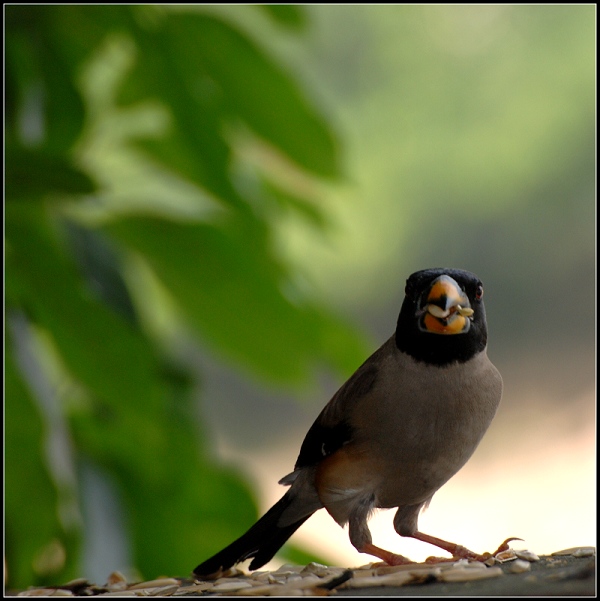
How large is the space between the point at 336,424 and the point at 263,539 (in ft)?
1.42

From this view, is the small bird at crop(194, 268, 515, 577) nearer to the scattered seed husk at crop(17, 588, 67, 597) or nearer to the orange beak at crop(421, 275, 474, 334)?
the orange beak at crop(421, 275, 474, 334)

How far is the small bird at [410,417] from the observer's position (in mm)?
2156

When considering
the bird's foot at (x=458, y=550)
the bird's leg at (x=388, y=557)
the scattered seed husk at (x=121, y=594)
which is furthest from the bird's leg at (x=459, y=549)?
the scattered seed husk at (x=121, y=594)

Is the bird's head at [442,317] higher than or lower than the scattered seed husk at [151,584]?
higher

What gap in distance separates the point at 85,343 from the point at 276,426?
5.97 m

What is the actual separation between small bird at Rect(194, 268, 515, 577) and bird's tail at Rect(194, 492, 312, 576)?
2cm

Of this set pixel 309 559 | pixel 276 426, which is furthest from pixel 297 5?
pixel 276 426

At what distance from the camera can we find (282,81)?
291cm

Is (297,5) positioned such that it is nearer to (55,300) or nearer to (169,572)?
(55,300)

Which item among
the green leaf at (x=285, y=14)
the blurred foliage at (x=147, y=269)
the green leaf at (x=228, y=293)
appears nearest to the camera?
the blurred foliage at (x=147, y=269)

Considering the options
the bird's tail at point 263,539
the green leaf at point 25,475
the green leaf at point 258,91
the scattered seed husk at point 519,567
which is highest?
the green leaf at point 258,91

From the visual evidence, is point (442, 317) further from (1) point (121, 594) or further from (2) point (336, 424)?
(1) point (121, 594)

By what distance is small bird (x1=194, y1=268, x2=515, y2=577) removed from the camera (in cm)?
216

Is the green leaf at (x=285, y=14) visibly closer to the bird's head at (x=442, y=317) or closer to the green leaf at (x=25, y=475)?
the bird's head at (x=442, y=317)
